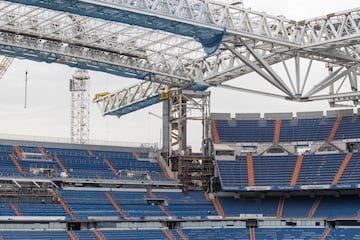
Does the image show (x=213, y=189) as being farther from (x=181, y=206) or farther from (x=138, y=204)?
(x=138, y=204)

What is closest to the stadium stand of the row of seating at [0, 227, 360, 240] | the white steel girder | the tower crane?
the row of seating at [0, 227, 360, 240]

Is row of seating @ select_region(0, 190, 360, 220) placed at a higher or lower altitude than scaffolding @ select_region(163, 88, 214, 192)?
lower

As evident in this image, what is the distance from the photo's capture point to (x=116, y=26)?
180ft

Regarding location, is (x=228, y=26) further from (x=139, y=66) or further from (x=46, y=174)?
(x=46, y=174)

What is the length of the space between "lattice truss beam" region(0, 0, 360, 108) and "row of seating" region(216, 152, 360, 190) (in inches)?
334

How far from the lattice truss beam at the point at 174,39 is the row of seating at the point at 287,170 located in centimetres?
847

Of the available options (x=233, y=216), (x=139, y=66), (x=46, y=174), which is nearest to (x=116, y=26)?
(x=139, y=66)

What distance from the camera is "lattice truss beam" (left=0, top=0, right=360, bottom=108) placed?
148 feet

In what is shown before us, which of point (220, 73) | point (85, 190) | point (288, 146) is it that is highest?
point (220, 73)

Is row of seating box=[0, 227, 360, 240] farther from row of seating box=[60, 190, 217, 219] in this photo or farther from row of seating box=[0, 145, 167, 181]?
row of seating box=[0, 145, 167, 181]

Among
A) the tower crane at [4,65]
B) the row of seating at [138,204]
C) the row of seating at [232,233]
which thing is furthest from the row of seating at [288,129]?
the tower crane at [4,65]

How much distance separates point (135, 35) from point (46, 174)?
1509 cm

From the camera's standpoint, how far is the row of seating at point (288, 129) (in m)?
69.8

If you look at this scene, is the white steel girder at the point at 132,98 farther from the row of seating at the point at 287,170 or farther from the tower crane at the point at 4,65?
the tower crane at the point at 4,65
